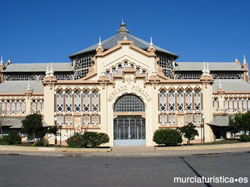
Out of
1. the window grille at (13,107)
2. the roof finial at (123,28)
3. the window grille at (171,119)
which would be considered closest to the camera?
the window grille at (171,119)

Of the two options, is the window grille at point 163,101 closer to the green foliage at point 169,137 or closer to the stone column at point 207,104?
the stone column at point 207,104

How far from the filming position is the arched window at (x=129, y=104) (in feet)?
141

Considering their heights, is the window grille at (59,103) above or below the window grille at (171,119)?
above

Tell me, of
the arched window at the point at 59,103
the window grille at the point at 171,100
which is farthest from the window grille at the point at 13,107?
the window grille at the point at 171,100

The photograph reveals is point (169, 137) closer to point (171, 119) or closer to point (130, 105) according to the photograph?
point (171, 119)

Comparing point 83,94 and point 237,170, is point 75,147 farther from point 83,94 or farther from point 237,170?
point 237,170

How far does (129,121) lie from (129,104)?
2.27 m

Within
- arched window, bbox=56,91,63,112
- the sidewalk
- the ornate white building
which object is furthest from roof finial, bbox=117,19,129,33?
the sidewalk

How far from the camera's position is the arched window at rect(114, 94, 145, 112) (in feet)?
141

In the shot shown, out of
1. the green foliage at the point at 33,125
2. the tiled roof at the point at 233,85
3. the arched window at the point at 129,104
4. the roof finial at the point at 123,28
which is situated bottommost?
the green foliage at the point at 33,125

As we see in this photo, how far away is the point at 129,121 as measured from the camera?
4303cm

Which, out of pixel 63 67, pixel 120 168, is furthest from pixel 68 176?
pixel 63 67

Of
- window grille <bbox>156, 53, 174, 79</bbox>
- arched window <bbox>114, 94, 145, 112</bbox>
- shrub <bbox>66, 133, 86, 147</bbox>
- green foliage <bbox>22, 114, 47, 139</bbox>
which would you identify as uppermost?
window grille <bbox>156, 53, 174, 79</bbox>

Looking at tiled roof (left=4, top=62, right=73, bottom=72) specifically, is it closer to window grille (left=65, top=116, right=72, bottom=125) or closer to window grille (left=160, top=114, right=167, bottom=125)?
window grille (left=65, top=116, right=72, bottom=125)
